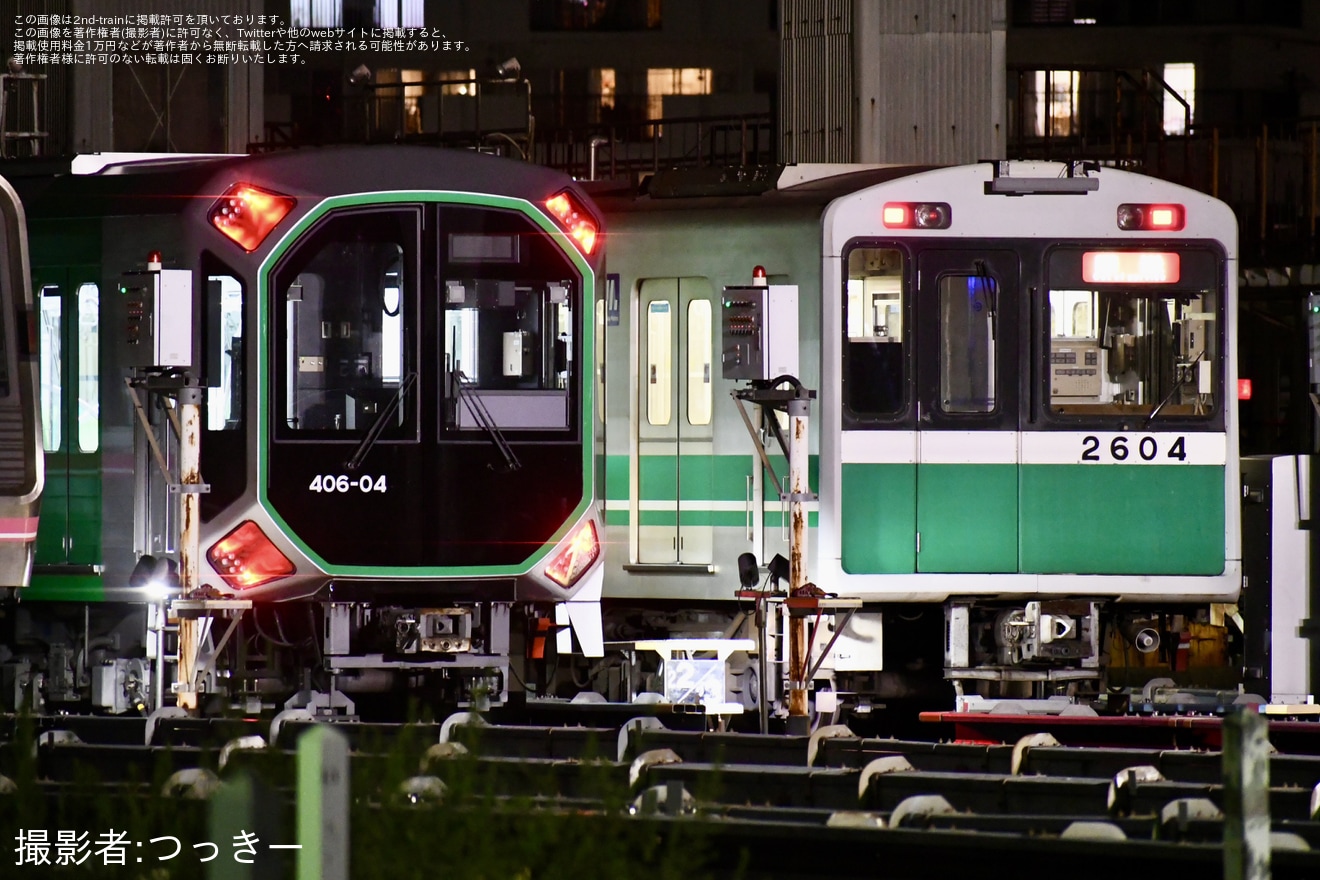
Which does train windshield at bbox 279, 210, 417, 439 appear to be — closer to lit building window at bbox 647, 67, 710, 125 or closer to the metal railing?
the metal railing

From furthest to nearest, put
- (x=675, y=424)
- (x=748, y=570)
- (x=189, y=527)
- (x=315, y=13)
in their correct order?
(x=315, y=13), (x=675, y=424), (x=748, y=570), (x=189, y=527)

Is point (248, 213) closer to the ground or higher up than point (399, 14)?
closer to the ground

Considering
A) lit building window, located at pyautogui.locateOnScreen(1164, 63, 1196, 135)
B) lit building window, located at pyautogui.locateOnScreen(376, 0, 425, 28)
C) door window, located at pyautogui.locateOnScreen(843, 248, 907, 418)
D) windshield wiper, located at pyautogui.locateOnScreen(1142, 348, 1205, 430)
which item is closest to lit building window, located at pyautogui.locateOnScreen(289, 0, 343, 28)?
lit building window, located at pyautogui.locateOnScreen(376, 0, 425, 28)

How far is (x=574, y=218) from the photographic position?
12.1 m

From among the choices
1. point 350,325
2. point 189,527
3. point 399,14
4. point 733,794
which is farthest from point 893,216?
point 399,14

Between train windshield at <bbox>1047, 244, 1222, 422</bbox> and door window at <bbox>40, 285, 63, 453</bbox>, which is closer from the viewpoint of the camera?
train windshield at <bbox>1047, 244, 1222, 422</bbox>

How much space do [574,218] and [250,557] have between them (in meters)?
2.54

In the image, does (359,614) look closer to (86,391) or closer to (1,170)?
(86,391)

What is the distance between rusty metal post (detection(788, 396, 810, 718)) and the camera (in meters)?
11.3

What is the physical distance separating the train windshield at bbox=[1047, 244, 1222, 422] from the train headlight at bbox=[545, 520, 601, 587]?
2.66 metres

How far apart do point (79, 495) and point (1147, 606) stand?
20.0 ft

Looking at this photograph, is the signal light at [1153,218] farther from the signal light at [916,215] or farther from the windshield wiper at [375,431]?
the windshield wiper at [375,431]

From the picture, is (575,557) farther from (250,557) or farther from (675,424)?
(250,557)

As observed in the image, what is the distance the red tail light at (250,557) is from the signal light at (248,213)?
1.51 metres
